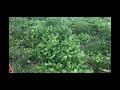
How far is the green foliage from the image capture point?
269 centimetres

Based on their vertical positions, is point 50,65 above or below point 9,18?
below

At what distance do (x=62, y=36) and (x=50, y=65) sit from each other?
1.32ft

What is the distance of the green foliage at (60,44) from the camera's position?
2.69 meters

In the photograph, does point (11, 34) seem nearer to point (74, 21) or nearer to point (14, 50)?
point (14, 50)

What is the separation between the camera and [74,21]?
2705mm

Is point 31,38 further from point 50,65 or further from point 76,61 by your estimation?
point 76,61

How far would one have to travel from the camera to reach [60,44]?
109 inches

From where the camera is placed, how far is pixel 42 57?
8.91ft
